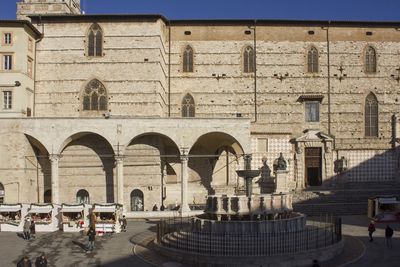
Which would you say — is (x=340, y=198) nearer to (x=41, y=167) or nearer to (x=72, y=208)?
(x=72, y=208)

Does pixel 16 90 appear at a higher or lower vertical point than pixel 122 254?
higher

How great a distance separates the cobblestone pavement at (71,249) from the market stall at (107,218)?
683 millimetres

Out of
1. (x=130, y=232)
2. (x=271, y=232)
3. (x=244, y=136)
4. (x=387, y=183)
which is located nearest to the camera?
(x=271, y=232)

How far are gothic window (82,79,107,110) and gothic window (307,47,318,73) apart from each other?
1624 cm

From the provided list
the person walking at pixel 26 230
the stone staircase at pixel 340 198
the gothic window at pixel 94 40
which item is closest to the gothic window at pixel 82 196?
the gothic window at pixel 94 40

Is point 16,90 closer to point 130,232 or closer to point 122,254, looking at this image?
point 130,232

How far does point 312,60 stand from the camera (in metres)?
42.3

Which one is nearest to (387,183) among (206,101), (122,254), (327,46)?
(327,46)

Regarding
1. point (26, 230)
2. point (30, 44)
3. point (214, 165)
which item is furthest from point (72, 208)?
point (30, 44)

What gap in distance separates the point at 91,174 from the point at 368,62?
77.0 ft

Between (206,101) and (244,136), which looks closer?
(244,136)

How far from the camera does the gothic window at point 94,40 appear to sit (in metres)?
39.5

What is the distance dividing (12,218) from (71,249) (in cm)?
774

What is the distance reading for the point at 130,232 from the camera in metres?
28.6
